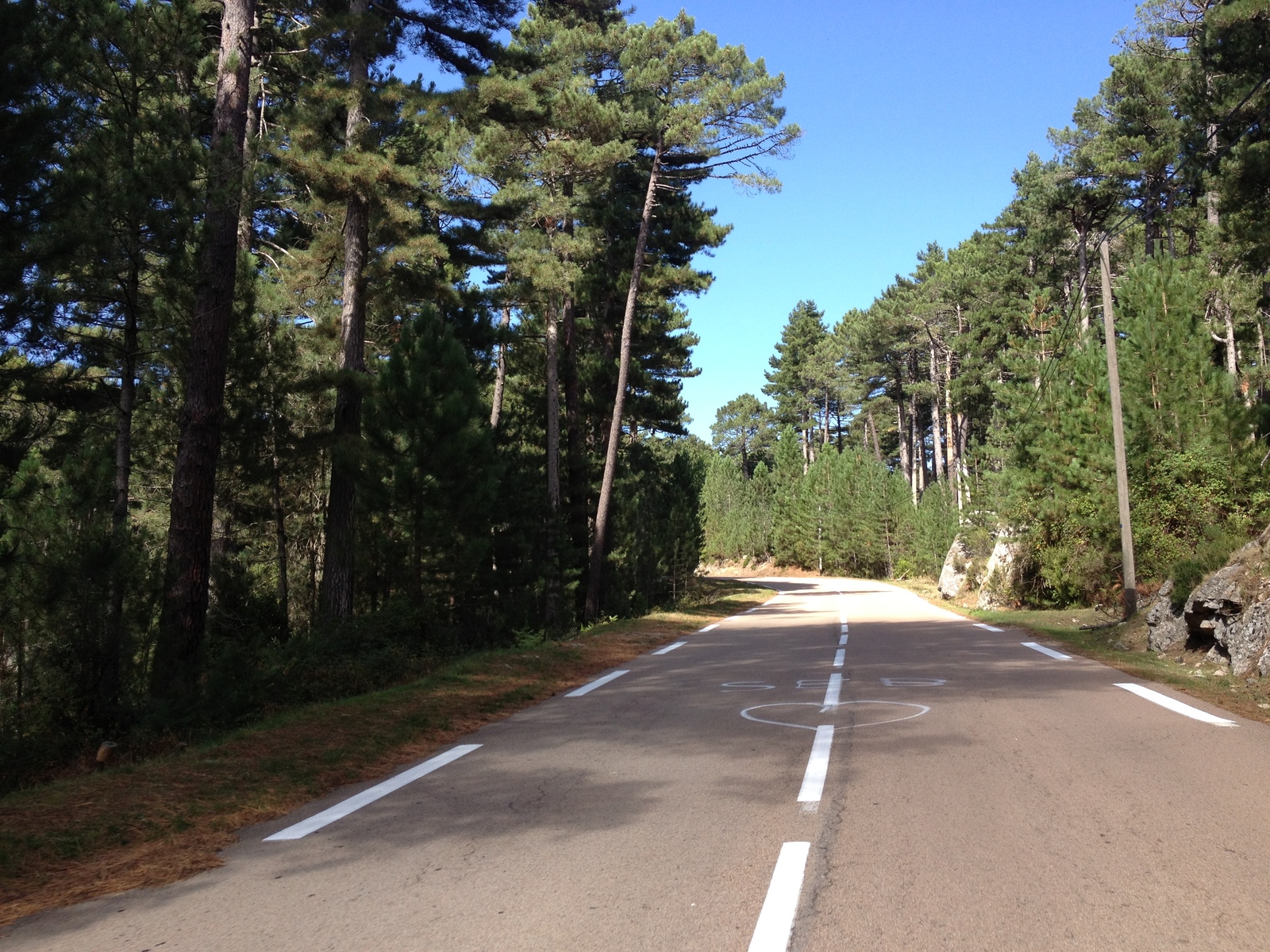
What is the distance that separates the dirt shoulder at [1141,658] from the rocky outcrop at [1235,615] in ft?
0.89

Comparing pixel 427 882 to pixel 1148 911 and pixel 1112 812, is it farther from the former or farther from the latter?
Answer: pixel 1112 812

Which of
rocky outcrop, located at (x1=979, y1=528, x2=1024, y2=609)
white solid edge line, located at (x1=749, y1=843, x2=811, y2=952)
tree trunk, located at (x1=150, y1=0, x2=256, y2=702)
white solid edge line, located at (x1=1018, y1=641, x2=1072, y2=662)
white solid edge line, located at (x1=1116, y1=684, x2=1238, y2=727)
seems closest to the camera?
white solid edge line, located at (x1=749, y1=843, x2=811, y2=952)

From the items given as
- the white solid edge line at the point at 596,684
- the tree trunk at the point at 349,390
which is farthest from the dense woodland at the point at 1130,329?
the tree trunk at the point at 349,390

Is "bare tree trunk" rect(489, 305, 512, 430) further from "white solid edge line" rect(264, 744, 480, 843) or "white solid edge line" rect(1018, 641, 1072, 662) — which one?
"white solid edge line" rect(264, 744, 480, 843)

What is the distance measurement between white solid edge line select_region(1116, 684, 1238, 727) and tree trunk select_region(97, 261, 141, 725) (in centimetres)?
1092

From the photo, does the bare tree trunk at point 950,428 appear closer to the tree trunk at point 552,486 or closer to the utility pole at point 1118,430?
the utility pole at point 1118,430

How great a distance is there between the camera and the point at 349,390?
48.7ft

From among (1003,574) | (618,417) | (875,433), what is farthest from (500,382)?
(875,433)

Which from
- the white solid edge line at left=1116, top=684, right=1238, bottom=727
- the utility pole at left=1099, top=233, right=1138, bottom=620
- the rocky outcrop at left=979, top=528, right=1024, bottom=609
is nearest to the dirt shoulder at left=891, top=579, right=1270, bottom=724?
the white solid edge line at left=1116, top=684, right=1238, bottom=727

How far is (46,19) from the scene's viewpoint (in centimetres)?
930

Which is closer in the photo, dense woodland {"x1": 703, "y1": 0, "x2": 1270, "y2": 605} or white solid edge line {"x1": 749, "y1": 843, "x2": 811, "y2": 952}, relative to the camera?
white solid edge line {"x1": 749, "y1": 843, "x2": 811, "y2": 952}

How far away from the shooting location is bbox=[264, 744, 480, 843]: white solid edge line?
528 cm

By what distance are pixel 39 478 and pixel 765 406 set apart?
98109 mm

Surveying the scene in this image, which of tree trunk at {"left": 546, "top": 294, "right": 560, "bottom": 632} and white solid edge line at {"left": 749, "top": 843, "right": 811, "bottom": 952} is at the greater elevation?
tree trunk at {"left": 546, "top": 294, "right": 560, "bottom": 632}
